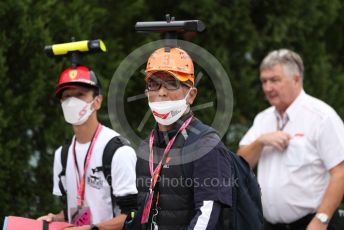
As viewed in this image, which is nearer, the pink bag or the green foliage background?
the pink bag

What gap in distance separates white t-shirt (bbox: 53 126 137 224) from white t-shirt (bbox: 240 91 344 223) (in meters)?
1.35

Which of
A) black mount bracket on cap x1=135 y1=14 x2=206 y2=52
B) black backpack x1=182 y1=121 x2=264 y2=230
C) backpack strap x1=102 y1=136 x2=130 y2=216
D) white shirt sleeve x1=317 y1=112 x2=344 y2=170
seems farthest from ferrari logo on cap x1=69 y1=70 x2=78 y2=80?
white shirt sleeve x1=317 y1=112 x2=344 y2=170

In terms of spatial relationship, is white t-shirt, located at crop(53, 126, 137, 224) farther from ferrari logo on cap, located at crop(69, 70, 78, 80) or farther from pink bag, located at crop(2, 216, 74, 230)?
ferrari logo on cap, located at crop(69, 70, 78, 80)

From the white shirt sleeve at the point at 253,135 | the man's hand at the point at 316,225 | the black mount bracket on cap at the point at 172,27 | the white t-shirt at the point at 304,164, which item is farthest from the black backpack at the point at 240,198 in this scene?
the white shirt sleeve at the point at 253,135

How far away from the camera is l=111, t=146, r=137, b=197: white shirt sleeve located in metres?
4.62

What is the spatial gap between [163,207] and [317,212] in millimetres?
1878

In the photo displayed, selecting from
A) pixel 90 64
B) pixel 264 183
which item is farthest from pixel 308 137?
pixel 90 64

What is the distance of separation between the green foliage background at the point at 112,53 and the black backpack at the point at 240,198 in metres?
2.33

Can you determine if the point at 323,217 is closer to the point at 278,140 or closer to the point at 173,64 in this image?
the point at 278,140

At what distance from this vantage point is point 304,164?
5363 mm

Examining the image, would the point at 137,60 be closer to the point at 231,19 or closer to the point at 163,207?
the point at 231,19

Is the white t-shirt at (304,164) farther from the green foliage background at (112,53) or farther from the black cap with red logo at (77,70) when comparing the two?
the black cap with red logo at (77,70)

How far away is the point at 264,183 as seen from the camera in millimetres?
5609

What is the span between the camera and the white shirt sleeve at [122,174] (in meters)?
4.62
